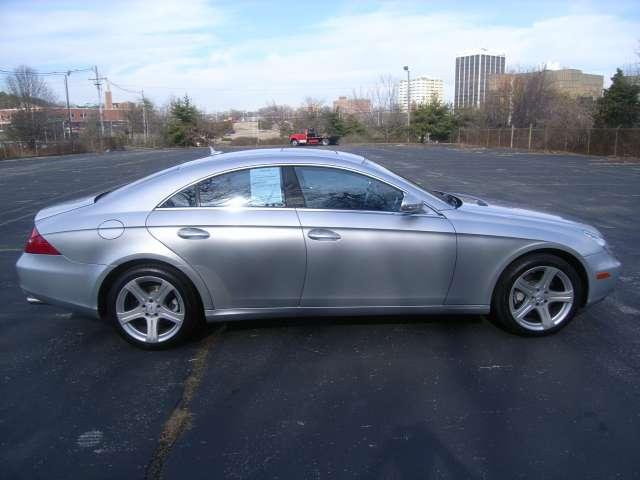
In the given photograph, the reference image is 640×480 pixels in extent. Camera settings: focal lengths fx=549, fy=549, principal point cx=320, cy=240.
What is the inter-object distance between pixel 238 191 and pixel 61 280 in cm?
152

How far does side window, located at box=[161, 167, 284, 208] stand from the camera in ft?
14.0

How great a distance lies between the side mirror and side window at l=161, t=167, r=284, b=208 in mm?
939

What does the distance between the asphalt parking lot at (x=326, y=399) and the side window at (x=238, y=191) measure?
→ 44.5 inches

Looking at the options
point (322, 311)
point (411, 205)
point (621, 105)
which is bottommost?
point (322, 311)

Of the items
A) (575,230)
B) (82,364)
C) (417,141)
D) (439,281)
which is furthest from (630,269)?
(417,141)

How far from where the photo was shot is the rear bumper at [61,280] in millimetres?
4188

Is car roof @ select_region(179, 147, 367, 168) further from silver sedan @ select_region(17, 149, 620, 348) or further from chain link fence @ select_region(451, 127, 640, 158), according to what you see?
chain link fence @ select_region(451, 127, 640, 158)

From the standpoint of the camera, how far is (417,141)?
226ft

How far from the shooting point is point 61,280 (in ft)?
13.9

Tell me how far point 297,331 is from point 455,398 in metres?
1.55

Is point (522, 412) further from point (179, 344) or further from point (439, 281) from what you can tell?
point (179, 344)

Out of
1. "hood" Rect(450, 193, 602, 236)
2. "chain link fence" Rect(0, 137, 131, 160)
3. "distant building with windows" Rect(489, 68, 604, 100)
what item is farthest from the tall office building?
"hood" Rect(450, 193, 602, 236)

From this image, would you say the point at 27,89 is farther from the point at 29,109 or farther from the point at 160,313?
the point at 160,313

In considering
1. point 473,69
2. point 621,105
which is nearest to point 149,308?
point 621,105
